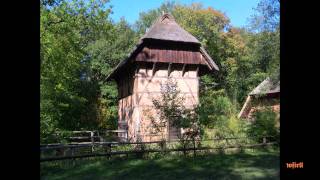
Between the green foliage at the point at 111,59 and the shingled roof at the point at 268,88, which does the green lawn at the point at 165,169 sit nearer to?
the green foliage at the point at 111,59

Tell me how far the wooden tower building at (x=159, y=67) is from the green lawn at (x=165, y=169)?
8806 mm

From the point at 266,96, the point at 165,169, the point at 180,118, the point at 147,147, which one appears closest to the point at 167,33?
the point at 266,96

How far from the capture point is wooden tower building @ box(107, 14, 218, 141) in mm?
22062

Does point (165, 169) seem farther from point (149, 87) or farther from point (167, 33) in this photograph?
point (167, 33)

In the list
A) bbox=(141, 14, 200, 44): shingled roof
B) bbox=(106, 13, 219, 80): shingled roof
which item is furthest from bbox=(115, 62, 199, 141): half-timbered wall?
bbox=(141, 14, 200, 44): shingled roof

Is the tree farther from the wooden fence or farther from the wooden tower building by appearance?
the wooden tower building

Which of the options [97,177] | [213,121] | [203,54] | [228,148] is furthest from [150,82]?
[97,177]

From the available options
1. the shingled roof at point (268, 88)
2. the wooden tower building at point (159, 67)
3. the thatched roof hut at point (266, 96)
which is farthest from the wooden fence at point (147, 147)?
the wooden tower building at point (159, 67)

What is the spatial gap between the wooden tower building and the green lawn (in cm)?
881

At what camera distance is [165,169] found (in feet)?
34.8

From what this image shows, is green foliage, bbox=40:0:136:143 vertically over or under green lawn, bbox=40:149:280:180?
over

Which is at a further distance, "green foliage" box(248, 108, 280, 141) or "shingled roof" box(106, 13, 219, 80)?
"shingled roof" box(106, 13, 219, 80)

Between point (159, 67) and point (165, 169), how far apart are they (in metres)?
12.6
